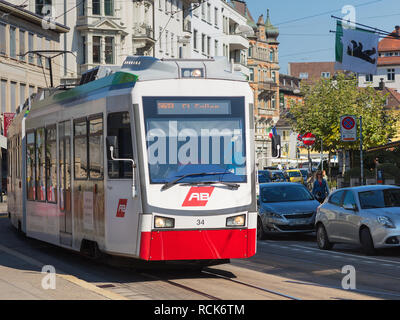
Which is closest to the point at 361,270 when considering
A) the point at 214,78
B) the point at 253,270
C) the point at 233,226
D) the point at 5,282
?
the point at 253,270

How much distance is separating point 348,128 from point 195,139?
13.9 metres

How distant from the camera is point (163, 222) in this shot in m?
12.9

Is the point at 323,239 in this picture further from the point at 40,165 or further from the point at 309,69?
the point at 309,69

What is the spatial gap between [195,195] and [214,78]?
1.83m

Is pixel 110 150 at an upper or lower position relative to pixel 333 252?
upper

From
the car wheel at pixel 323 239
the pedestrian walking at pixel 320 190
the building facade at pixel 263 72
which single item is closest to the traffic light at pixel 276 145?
the car wheel at pixel 323 239

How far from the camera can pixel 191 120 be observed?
13188 mm

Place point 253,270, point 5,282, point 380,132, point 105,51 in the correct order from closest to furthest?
point 5,282 < point 253,270 < point 380,132 < point 105,51

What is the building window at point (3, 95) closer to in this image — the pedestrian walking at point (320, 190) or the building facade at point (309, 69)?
the pedestrian walking at point (320, 190)

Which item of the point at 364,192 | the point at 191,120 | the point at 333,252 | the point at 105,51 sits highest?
the point at 105,51

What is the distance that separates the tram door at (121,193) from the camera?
13125mm

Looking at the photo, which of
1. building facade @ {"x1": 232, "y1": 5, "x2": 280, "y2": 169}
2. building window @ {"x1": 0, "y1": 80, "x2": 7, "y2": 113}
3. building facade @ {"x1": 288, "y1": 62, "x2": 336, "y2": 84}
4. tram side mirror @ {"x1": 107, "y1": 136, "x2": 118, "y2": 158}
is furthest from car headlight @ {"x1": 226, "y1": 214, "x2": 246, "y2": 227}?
building facade @ {"x1": 288, "y1": 62, "x2": 336, "y2": 84}

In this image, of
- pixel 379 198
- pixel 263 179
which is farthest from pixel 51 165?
pixel 263 179
